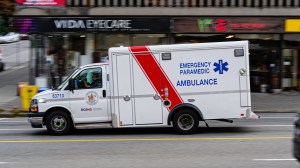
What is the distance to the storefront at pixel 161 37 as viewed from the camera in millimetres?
23844

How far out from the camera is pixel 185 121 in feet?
43.0

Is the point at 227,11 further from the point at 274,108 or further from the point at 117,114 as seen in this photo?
the point at 117,114

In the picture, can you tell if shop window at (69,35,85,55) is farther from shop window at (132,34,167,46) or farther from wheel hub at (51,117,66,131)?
wheel hub at (51,117,66,131)

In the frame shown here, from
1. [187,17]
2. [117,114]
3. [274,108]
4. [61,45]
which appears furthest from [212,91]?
[61,45]

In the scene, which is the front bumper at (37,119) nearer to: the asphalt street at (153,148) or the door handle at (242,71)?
the asphalt street at (153,148)

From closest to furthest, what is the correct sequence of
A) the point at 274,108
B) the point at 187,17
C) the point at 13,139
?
the point at 13,139, the point at 274,108, the point at 187,17

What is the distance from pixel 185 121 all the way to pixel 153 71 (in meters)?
1.54

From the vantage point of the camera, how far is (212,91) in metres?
13.1

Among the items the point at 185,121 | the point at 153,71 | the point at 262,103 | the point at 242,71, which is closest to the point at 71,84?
the point at 153,71

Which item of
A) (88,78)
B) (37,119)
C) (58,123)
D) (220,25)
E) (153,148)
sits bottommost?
(153,148)

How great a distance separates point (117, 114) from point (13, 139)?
2.70 meters

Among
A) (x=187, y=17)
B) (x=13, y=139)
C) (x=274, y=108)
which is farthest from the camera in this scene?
(x=187, y=17)

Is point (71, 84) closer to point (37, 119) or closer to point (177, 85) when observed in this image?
point (37, 119)

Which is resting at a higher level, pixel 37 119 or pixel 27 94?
pixel 27 94
